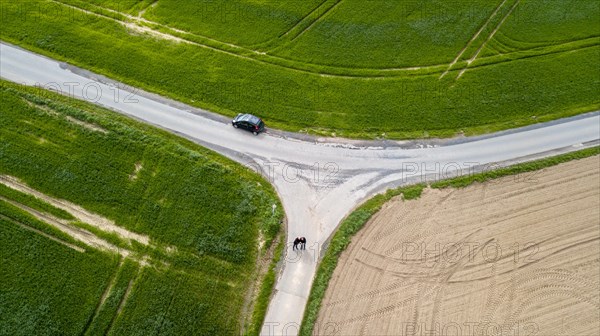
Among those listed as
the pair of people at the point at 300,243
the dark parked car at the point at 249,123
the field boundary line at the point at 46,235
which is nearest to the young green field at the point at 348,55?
the dark parked car at the point at 249,123

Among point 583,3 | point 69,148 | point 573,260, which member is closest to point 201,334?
point 69,148

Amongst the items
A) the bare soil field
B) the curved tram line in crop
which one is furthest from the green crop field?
the curved tram line in crop

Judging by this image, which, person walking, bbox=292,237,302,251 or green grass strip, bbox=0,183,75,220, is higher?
person walking, bbox=292,237,302,251

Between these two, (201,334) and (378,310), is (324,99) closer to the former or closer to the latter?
(378,310)

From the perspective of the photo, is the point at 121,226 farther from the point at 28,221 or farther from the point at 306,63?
the point at 306,63

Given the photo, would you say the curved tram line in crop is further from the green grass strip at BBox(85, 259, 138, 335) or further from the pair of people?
the green grass strip at BBox(85, 259, 138, 335)

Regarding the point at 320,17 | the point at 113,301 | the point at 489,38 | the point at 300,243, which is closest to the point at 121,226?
the point at 113,301
